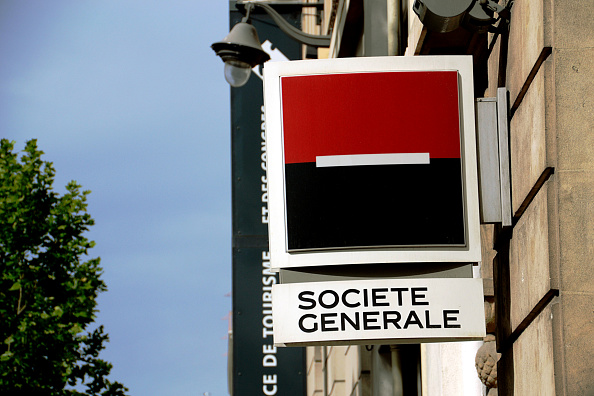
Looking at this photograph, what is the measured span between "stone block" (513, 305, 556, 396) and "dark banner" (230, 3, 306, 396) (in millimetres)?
10826

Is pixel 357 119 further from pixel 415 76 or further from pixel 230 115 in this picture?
pixel 230 115

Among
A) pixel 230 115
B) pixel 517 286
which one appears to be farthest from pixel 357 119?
pixel 230 115

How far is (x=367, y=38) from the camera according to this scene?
1027 cm

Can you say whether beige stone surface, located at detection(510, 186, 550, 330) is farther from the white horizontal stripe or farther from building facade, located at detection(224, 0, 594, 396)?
the white horizontal stripe

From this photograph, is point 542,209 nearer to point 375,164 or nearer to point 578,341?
point 578,341

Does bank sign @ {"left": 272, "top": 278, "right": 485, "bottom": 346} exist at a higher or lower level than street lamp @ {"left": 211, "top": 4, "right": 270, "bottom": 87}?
lower

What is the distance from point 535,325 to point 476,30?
5.46 feet

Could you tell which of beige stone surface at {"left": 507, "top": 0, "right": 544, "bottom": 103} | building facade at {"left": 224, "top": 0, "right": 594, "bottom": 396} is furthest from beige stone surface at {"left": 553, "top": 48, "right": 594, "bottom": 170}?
beige stone surface at {"left": 507, "top": 0, "right": 544, "bottom": 103}

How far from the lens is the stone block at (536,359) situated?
4.41m

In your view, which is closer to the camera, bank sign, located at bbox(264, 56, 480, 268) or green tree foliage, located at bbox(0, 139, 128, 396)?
bank sign, located at bbox(264, 56, 480, 268)

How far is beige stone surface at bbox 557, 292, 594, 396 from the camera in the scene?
4.19m

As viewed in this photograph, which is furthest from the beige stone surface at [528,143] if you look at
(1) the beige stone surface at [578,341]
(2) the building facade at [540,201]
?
(1) the beige stone surface at [578,341]

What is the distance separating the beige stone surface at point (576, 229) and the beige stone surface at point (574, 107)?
7cm

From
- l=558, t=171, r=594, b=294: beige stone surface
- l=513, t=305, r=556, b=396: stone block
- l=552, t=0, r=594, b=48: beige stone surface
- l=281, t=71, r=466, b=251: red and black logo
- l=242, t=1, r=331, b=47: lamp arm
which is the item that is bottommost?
l=513, t=305, r=556, b=396: stone block
